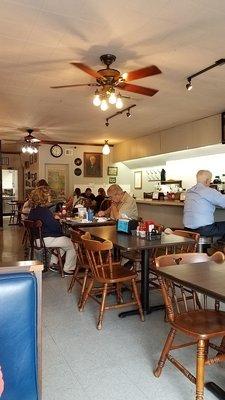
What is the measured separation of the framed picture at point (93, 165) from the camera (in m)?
10.7

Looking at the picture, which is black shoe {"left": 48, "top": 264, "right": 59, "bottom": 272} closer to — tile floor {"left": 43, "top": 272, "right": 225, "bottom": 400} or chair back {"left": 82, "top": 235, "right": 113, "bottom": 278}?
tile floor {"left": 43, "top": 272, "right": 225, "bottom": 400}

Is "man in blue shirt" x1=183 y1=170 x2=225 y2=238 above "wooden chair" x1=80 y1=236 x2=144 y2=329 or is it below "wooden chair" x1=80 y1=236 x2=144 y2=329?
above

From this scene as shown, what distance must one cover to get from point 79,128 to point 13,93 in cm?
302

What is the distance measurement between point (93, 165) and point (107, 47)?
7382mm

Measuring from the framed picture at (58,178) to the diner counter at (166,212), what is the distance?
3383 millimetres

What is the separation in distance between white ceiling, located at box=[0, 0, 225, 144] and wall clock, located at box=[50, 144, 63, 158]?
406 cm

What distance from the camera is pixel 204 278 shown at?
6.29 ft

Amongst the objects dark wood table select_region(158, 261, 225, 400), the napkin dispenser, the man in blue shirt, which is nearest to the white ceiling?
the man in blue shirt

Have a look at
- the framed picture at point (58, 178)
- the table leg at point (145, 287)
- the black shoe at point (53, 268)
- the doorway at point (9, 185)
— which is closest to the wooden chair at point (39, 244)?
the black shoe at point (53, 268)

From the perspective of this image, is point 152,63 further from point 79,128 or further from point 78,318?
point 79,128

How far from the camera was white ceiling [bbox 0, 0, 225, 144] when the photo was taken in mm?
2799

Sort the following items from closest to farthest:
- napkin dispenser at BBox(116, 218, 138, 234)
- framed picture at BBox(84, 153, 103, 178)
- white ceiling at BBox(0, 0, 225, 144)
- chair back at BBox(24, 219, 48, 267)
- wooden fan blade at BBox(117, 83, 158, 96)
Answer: white ceiling at BBox(0, 0, 225, 144) < napkin dispenser at BBox(116, 218, 138, 234) < wooden fan blade at BBox(117, 83, 158, 96) < chair back at BBox(24, 219, 48, 267) < framed picture at BBox(84, 153, 103, 178)

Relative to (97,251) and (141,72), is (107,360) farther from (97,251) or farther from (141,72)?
(141,72)

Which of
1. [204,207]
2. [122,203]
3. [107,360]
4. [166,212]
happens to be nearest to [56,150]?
[166,212]
